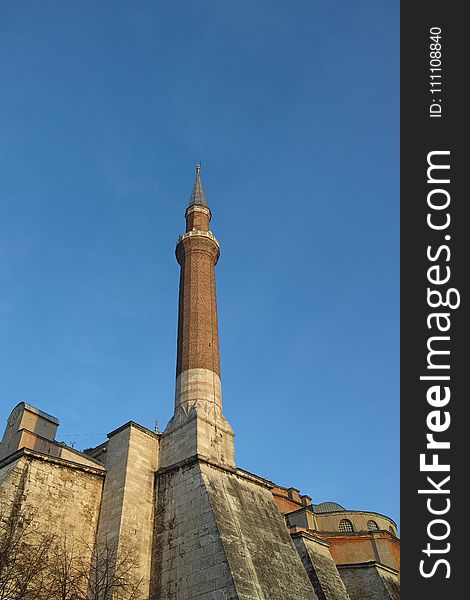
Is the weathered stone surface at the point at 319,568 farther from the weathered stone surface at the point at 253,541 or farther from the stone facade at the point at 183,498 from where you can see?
the weathered stone surface at the point at 253,541

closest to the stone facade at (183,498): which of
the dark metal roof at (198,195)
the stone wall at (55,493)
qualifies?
the stone wall at (55,493)

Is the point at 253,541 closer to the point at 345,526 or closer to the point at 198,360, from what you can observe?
the point at 198,360

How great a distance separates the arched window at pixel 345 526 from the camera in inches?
1036

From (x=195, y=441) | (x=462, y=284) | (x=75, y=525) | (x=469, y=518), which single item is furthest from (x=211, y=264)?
(x=469, y=518)

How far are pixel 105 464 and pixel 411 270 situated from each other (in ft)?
38.0

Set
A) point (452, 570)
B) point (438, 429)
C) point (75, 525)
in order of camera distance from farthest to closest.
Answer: point (75, 525) < point (438, 429) < point (452, 570)

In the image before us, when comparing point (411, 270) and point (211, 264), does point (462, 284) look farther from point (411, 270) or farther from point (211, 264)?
point (211, 264)

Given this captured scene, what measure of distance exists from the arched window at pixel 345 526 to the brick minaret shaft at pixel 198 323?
11925 mm

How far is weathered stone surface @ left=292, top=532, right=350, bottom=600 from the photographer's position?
1789 cm

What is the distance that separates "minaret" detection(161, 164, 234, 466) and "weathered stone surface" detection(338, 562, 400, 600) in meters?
9.46

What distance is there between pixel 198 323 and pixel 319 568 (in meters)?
9.35

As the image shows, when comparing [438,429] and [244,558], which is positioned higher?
[438,429]

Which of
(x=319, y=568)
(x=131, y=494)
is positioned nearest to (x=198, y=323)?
(x=131, y=494)

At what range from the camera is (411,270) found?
31.8ft
